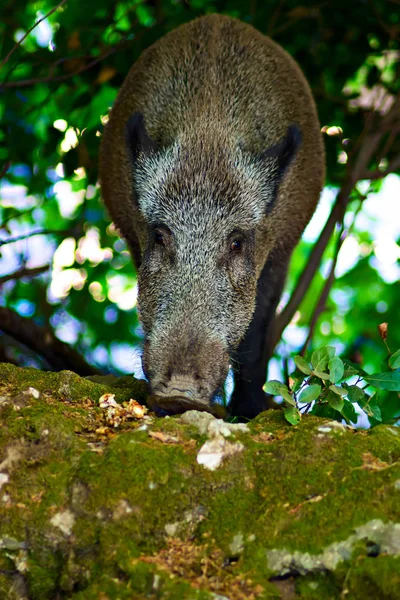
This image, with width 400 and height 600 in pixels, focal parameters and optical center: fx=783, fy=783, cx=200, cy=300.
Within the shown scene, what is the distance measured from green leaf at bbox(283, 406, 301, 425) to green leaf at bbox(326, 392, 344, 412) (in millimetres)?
211

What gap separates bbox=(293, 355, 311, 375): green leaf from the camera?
303 cm

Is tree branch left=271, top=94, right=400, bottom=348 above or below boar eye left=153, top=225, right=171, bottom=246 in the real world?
below

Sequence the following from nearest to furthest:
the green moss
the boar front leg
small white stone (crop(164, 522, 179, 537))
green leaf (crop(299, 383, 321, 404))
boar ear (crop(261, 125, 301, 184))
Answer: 1. the green moss
2. small white stone (crop(164, 522, 179, 537))
3. green leaf (crop(299, 383, 321, 404))
4. boar ear (crop(261, 125, 301, 184))
5. the boar front leg

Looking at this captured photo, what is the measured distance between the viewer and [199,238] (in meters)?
4.59

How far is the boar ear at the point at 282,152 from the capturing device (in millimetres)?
5090

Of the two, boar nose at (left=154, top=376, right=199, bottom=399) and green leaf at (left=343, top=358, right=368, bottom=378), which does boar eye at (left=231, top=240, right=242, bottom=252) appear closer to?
boar nose at (left=154, top=376, right=199, bottom=399)

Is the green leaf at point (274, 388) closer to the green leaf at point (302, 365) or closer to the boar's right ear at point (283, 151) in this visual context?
the green leaf at point (302, 365)

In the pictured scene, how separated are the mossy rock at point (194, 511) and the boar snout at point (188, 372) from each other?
71 centimetres

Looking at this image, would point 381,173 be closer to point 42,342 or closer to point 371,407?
point 42,342

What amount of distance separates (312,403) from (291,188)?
8.37 ft

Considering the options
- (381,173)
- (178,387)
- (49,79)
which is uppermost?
(49,79)

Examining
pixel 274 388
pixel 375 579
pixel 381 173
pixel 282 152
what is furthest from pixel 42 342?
pixel 375 579

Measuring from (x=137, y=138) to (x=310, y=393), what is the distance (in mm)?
2609

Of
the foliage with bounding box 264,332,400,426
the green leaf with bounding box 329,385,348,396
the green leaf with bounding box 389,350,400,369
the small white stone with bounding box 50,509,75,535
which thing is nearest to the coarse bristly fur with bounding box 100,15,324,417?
the foliage with bounding box 264,332,400,426
